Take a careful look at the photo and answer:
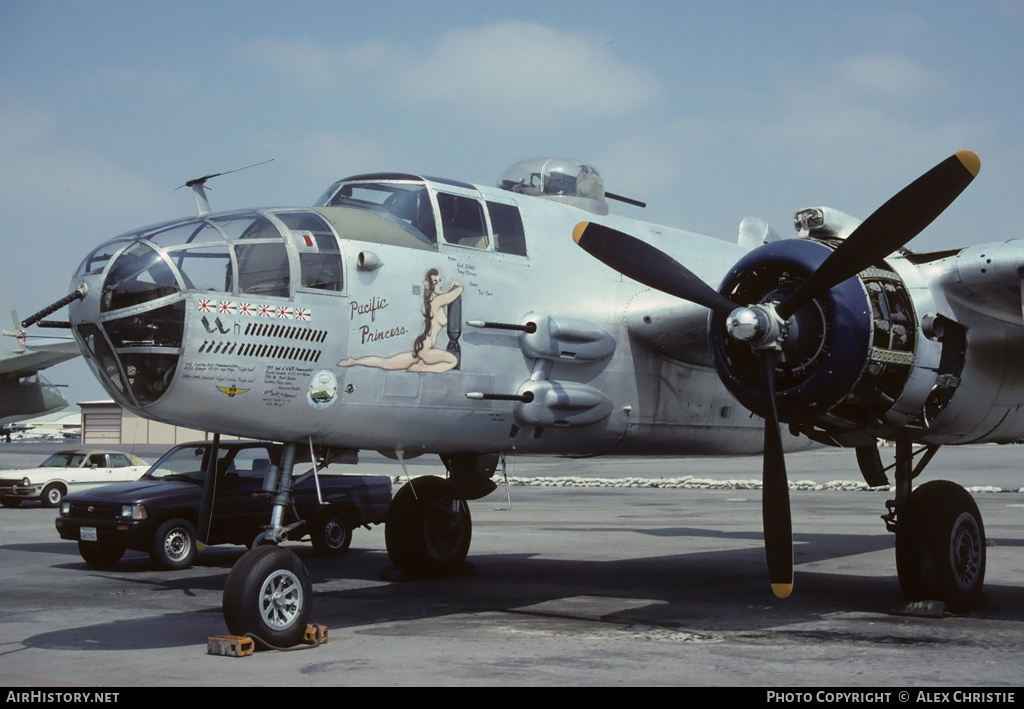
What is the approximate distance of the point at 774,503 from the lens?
1049 cm

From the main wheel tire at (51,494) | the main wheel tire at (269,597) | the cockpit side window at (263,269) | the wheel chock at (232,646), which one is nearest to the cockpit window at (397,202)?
the cockpit side window at (263,269)

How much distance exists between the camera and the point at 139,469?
29.2 metres

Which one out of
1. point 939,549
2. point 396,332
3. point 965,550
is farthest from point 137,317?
point 965,550

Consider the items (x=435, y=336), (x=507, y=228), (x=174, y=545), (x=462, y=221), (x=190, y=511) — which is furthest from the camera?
(x=190, y=511)

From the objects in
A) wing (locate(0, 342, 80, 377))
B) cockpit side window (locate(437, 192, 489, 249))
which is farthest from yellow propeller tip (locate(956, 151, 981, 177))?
wing (locate(0, 342, 80, 377))

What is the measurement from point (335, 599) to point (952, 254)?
309 inches

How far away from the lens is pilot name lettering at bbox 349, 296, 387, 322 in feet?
34.5

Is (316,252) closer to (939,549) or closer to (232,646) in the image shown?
(232,646)

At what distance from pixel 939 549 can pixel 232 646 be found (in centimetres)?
705

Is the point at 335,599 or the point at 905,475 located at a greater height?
the point at 905,475

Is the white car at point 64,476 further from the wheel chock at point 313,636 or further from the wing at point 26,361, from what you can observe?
the wheel chock at point 313,636
